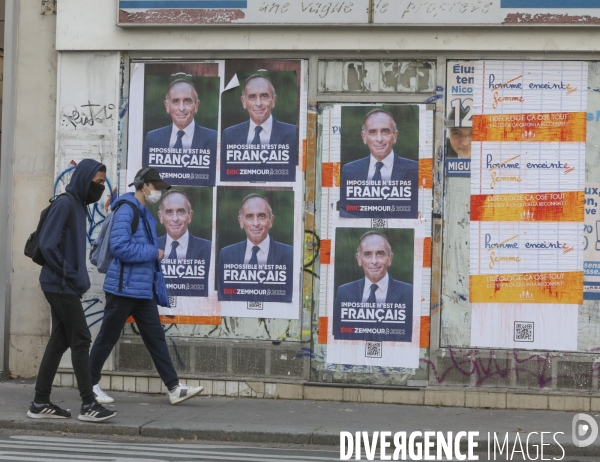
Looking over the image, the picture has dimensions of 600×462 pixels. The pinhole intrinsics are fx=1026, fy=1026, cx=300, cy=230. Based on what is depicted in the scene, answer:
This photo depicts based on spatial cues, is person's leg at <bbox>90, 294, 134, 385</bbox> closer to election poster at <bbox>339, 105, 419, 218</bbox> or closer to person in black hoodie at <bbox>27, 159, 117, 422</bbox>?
person in black hoodie at <bbox>27, 159, 117, 422</bbox>

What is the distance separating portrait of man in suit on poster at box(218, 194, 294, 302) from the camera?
944 cm

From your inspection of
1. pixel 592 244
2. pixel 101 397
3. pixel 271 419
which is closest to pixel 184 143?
pixel 101 397

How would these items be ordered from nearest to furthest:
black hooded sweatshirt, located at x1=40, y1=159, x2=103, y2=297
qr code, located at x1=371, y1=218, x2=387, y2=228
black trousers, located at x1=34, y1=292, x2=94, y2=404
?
black hooded sweatshirt, located at x1=40, y1=159, x2=103, y2=297
black trousers, located at x1=34, y1=292, x2=94, y2=404
qr code, located at x1=371, y1=218, x2=387, y2=228

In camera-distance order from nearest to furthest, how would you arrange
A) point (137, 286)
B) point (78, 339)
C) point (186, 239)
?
point (78, 339) → point (137, 286) → point (186, 239)

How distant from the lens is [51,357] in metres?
8.23

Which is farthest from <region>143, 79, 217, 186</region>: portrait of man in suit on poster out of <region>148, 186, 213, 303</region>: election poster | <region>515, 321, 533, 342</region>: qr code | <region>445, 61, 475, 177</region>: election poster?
<region>515, 321, 533, 342</region>: qr code

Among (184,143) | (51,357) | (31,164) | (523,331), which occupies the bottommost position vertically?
(51,357)

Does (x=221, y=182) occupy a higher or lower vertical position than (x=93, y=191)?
higher

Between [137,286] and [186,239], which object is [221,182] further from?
[137,286]

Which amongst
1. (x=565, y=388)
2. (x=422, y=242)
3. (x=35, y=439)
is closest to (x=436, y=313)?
(x=422, y=242)

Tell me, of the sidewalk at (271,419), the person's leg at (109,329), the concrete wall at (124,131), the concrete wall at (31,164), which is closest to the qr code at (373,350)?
the concrete wall at (124,131)

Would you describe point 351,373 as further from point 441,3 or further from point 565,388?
point 441,3

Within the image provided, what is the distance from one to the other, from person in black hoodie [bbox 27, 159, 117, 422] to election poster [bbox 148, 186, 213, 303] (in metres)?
1.40

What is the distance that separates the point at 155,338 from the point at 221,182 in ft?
5.41
